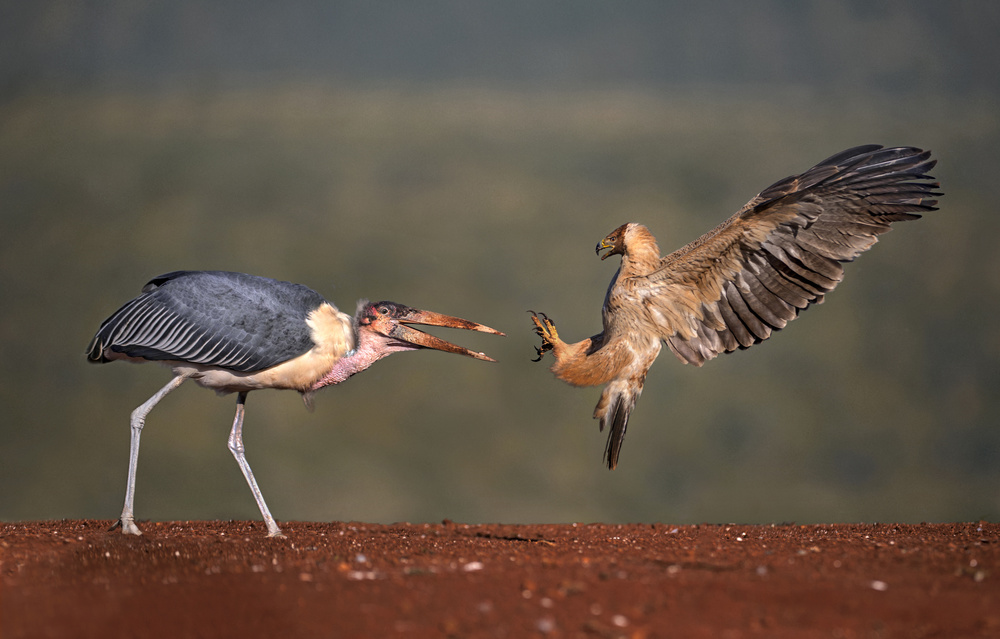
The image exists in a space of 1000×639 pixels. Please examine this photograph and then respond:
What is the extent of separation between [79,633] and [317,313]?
10.6ft

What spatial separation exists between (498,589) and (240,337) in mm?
3000

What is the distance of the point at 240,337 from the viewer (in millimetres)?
6043

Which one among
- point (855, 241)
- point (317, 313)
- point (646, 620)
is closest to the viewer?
point (646, 620)

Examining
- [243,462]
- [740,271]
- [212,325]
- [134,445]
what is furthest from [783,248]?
[134,445]

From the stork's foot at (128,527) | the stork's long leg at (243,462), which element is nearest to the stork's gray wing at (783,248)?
the stork's long leg at (243,462)

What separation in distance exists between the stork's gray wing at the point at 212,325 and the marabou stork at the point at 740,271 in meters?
1.73

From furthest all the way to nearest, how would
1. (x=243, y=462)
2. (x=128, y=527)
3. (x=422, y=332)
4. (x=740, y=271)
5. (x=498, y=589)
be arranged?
(x=422, y=332), (x=243, y=462), (x=740, y=271), (x=128, y=527), (x=498, y=589)

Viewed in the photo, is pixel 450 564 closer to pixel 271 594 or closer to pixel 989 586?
pixel 271 594

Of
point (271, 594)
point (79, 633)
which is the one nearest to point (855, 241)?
point (271, 594)

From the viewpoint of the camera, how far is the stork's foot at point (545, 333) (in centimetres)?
627

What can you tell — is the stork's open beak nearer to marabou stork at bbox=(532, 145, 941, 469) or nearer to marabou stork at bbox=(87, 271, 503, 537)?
A: marabou stork at bbox=(87, 271, 503, 537)

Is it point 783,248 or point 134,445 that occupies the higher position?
point 783,248

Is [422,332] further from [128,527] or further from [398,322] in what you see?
[128,527]

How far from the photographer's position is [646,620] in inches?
134
